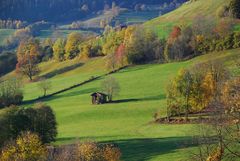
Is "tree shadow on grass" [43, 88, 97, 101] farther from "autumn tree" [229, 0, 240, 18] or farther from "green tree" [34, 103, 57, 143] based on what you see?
Result: "autumn tree" [229, 0, 240, 18]

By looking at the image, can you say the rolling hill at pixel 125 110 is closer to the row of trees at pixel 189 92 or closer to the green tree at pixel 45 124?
the green tree at pixel 45 124

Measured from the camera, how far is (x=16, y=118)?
7119cm

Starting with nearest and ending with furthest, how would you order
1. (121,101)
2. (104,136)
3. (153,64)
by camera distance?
1. (104,136)
2. (121,101)
3. (153,64)

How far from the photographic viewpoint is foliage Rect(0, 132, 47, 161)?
56156mm

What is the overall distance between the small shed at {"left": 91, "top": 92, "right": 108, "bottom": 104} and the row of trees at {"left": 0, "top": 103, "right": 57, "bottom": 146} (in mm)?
Result: 32888

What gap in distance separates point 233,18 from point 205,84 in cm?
7838

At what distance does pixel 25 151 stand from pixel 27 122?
15.0 metres

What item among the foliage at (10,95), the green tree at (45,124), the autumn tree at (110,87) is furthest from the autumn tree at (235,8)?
the green tree at (45,124)

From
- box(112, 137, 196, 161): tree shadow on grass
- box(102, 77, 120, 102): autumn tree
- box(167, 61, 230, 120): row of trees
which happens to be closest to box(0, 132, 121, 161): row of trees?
box(112, 137, 196, 161): tree shadow on grass

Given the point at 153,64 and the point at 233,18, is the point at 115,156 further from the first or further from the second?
the point at 233,18

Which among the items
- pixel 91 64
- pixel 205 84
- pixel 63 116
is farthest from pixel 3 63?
pixel 205 84

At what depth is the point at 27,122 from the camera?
72.6 m

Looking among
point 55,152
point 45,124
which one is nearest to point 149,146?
point 55,152

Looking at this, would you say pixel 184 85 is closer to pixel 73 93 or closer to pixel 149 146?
pixel 149 146
